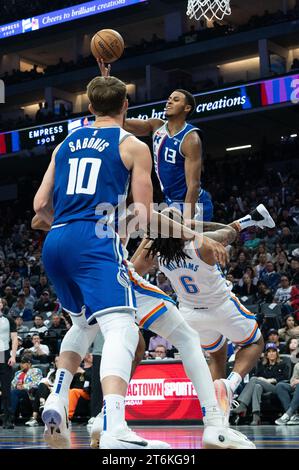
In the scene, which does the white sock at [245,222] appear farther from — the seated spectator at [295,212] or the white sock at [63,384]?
the seated spectator at [295,212]

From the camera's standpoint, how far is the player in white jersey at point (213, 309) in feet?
17.4

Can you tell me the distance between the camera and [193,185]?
571 centimetres

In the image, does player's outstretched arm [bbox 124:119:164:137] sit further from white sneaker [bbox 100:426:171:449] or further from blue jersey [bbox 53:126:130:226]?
white sneaker [bbox 100:426:171:449]

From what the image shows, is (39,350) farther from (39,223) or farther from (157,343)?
(39,223)

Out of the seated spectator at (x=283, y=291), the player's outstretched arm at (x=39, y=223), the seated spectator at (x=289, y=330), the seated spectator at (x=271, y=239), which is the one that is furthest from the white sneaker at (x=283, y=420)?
the seated spectator at (x=271, y=239)

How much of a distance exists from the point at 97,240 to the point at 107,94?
2.65 feet

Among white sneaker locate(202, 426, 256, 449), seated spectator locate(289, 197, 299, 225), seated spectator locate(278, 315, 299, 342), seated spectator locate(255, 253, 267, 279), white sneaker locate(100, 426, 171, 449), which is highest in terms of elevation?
seated spectator locate(289, 197, 299, 225)

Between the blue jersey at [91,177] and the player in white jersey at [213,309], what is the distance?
138cm

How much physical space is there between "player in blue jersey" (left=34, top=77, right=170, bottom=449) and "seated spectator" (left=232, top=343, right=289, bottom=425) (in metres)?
6.56

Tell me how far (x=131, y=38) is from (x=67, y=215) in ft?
89.8

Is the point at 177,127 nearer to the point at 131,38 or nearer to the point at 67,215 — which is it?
the point at 67,215

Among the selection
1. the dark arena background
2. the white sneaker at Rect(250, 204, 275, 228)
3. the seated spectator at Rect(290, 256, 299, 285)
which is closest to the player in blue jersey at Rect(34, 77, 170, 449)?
the white sneaker at Rect(250, 204, 275, 228)

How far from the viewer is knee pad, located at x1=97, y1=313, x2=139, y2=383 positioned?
349 centimetres
